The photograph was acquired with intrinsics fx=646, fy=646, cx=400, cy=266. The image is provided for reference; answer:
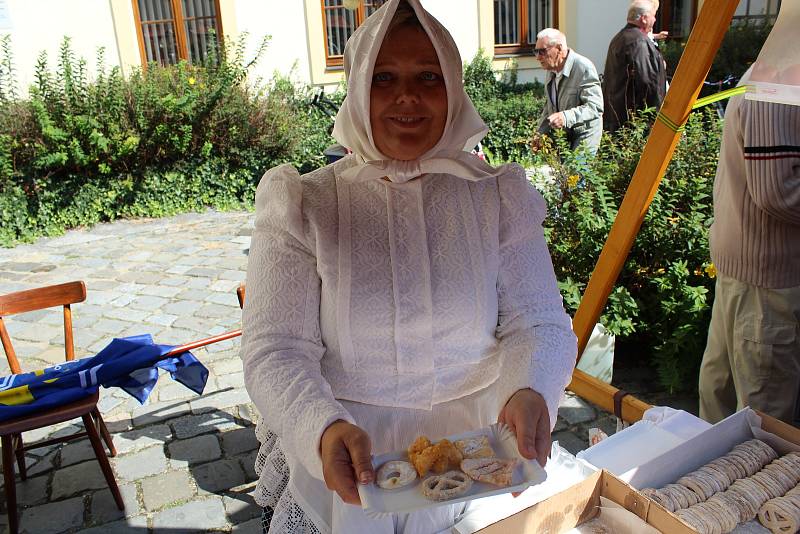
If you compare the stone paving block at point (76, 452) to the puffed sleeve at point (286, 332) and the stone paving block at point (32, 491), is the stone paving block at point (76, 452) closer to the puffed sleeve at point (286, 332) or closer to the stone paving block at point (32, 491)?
the stone paving block at point (32, 491)

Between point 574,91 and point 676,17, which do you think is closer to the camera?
point 574,91

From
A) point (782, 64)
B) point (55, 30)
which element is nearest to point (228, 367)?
point (782, 64)

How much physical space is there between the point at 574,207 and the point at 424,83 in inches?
111

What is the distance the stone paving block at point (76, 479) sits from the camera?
10.3ft

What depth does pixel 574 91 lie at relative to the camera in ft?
18.6

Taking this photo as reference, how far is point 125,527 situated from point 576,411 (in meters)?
2.38

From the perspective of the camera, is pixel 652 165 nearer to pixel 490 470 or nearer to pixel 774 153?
pixel 774 153

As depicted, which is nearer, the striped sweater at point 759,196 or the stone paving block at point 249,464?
the striped sweater at point 759,196

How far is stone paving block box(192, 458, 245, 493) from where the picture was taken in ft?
10.3

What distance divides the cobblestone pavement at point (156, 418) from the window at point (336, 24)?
5539mm

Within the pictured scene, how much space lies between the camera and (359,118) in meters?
1.51

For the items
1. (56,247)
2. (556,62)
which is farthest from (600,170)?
(56,247)

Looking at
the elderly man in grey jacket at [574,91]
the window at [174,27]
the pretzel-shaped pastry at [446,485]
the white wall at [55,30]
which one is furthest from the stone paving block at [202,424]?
the window at [174,27]

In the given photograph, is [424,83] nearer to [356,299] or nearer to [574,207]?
[356,299]
